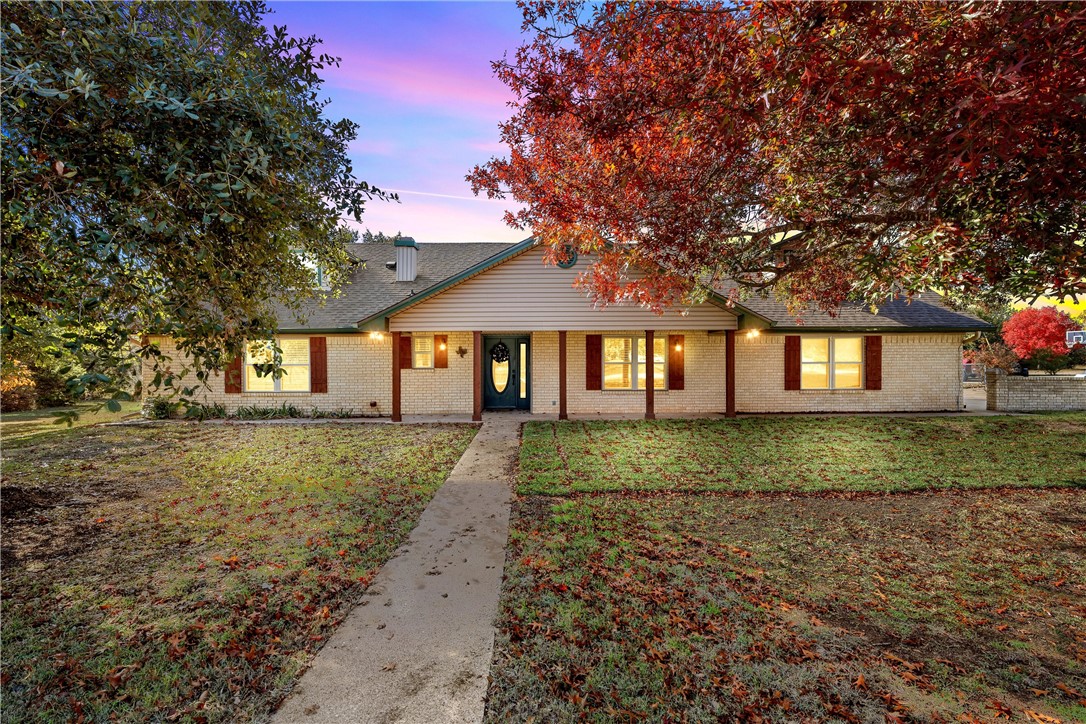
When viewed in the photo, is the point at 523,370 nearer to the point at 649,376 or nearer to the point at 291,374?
the point at 649,376

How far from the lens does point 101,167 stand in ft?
10.0

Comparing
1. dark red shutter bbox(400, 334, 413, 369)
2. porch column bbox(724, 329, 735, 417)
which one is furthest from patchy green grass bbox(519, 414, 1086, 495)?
dark red shutter bbox(400, 334, 413, 369)

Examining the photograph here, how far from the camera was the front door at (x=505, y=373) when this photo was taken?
14.4 m

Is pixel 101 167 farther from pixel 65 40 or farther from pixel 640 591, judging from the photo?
pixel 640 591

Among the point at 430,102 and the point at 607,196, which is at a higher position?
the point at 430,102

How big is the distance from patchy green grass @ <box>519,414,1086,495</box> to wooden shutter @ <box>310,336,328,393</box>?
6695 millimetres

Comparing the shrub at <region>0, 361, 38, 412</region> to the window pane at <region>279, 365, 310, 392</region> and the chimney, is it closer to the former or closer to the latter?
the window pane at <region>279, 365, 310, 392</region>

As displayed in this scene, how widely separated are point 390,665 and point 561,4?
6.47m

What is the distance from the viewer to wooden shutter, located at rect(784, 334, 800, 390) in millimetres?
13727

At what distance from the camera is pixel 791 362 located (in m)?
13.8

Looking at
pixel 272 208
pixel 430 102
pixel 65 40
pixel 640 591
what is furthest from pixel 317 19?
pixel 640 591

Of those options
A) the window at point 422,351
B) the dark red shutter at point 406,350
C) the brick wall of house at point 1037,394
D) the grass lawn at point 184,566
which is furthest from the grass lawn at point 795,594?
the brick wall of house at point 1037,394

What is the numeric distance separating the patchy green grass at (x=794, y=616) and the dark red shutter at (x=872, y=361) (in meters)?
8.68

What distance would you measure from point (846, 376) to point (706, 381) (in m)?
4.28
